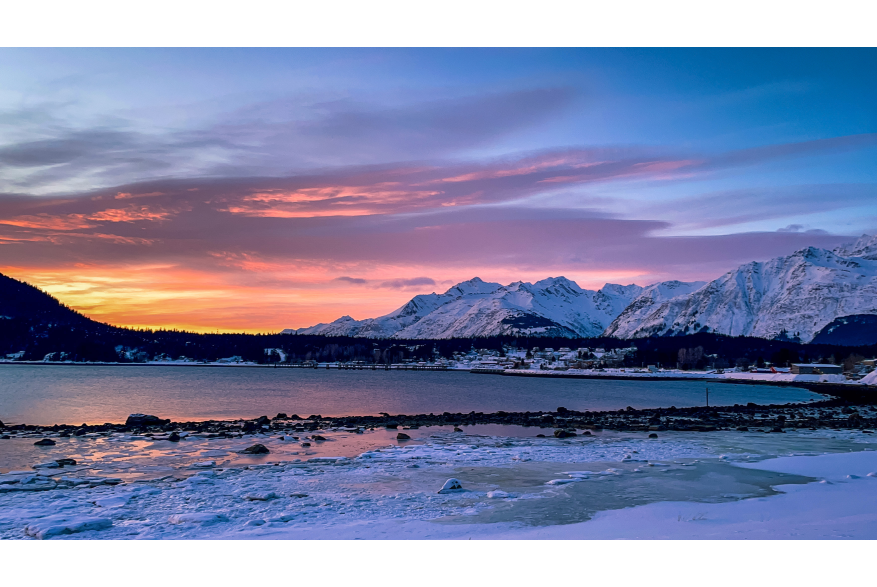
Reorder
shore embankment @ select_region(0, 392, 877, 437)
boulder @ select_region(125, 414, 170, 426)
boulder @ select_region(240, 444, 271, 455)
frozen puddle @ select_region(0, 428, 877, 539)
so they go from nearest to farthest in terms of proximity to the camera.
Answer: frozen puddle @ select_region(0, 428, 877, 539), boulder @ select_region(240, 444, 271, 455), shore embankment @ select_region(0, 392, 877, 437), boulder @ select_region(125, 414, 170, 426)

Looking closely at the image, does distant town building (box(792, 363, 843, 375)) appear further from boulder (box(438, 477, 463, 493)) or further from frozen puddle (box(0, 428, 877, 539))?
boulder (box(438, 477, 463, 493))

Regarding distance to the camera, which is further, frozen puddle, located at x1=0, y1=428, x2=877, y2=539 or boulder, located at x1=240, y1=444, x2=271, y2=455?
boulder, located at x1=240, y1=444, x2=271, y2=455

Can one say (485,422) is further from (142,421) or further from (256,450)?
(142,421)

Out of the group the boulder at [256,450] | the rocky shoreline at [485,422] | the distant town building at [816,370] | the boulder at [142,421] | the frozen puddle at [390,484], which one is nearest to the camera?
the frozen puddle at [390,484]

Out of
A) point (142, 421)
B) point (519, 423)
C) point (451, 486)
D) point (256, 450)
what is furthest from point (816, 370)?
point (451, 486)

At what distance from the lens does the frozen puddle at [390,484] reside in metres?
12.8

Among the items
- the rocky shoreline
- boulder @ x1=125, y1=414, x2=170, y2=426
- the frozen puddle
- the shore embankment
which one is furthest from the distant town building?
boulder @ x1=125, y1=414, x2=170, y2=426

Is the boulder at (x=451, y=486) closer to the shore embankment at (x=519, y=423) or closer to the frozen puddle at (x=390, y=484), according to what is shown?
the frozen puddle at (x=390, y=484)

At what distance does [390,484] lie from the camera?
1791 cm

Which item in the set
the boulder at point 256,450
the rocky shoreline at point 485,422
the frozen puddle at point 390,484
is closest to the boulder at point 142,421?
the rocky shoreline at point 485,422

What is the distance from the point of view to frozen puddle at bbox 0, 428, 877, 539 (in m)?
12.8

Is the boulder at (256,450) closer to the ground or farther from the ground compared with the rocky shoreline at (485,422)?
farther from the ground
